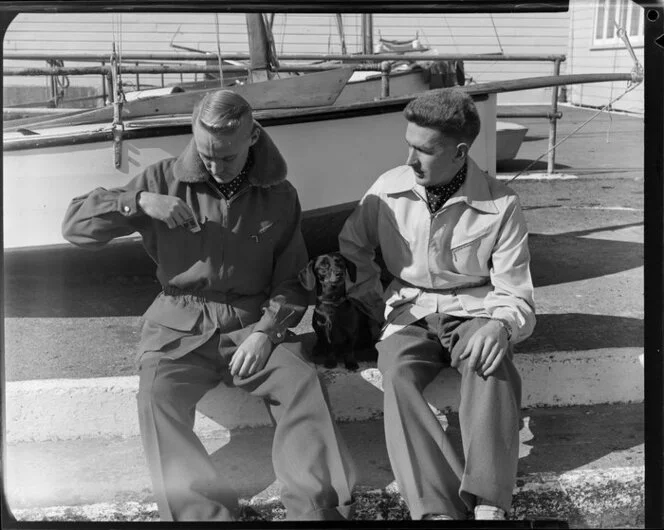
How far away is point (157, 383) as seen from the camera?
293 cm

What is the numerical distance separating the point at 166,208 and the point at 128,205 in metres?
0.14

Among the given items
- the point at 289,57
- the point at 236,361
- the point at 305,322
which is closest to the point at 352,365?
the point at 236,361

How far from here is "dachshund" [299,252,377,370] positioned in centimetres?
325

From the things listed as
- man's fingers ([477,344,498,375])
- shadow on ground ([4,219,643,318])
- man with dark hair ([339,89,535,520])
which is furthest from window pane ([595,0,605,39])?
shadow on ground ([4,219,643,318])

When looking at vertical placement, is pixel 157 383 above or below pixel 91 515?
above

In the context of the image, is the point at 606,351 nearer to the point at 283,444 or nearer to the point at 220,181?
the point at 283,444

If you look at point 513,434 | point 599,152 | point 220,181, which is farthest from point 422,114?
point 599,152

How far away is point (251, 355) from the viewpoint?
300 cm

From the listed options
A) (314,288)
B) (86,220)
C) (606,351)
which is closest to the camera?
(86,220)

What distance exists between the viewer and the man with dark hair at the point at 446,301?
9.20 ft

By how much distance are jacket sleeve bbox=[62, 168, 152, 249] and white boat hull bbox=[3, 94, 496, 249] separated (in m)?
1.18

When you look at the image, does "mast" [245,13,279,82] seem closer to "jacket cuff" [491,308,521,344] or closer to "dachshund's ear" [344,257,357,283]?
"dachshund's ear" [344,257,357,283]

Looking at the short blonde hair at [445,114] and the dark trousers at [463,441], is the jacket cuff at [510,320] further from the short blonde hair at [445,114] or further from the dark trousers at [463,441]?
the short blonde hair at [445,114]

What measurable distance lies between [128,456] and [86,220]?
972 mm
